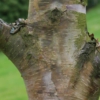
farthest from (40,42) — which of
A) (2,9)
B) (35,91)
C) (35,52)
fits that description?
(2,9)

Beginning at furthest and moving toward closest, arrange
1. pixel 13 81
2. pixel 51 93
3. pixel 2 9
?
pixel 2 9 < pixel 13 81 < pixel 51 93

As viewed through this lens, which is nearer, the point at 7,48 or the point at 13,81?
the point at 7,48

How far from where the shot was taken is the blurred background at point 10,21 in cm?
604

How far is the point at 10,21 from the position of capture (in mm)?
10062

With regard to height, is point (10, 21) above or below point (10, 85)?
above

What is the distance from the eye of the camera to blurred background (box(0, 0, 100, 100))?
604cm

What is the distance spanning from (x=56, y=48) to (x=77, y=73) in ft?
0.28

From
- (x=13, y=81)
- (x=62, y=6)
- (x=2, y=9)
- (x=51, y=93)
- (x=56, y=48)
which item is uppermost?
(x=2, y=9)

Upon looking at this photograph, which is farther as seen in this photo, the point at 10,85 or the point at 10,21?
the point at 10,21

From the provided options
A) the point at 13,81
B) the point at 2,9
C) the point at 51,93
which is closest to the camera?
the point at 51,93

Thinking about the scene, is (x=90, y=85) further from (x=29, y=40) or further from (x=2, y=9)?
(x=2, y=9)

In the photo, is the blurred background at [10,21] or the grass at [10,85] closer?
the grass at [10,85]

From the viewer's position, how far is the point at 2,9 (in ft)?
32.0

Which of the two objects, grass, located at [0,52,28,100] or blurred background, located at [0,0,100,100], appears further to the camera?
blurred background, located at [0,0,100,100]
